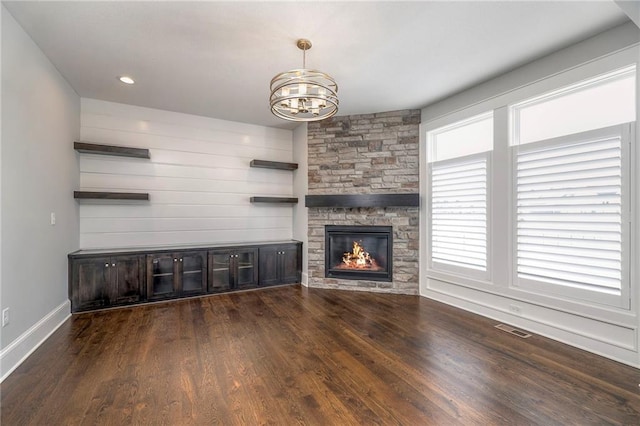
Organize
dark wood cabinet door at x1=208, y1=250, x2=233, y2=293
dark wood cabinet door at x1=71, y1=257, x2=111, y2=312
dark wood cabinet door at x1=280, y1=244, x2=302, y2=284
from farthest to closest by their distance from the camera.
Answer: dark wood cabinet door at x1=280, y1=244, x2=302, y2=284 → dark wood cabinet door at x1=208, y1=250, x2=233, y2=293 → dark wood cabinet door at x1=71, y1=257, x2=111, y2=312

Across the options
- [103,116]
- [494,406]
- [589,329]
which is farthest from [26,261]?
[589,329]

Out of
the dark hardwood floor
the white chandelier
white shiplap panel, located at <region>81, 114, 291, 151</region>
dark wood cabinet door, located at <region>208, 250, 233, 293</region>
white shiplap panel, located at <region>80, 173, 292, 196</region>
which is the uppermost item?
white shiplap panel, located at <region>81, 114, 291, 151</region>

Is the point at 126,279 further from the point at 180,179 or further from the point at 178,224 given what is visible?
the point at 180,179

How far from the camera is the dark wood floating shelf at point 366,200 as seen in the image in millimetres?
4207

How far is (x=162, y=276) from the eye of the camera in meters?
3.98

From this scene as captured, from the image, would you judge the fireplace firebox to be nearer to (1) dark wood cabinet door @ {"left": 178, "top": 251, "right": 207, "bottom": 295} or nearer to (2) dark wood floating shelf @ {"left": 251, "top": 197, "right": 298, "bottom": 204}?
(2) dark wood floating shelf @ {"left": 251, "top": 197, "right": 298, "bottom": 204}

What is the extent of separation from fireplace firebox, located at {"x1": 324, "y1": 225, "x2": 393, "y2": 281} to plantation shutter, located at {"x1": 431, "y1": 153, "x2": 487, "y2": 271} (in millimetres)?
739

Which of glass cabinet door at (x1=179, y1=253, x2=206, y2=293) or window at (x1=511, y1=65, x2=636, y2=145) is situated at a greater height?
window at (x1=511, y1=65, x2=636, y2=145)

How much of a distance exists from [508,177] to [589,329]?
165 centimetres

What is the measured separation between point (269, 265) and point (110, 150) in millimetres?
2864

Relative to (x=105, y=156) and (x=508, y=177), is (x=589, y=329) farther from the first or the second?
(x=105, y=156)

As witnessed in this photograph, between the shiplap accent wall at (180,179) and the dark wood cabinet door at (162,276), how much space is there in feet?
1.78

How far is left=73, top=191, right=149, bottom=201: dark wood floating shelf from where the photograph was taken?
3.70 meters

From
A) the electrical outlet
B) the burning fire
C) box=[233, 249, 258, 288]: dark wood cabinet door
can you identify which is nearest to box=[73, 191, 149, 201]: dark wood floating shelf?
box=[233, 249, 258, 288]: dark wood cabinet door
